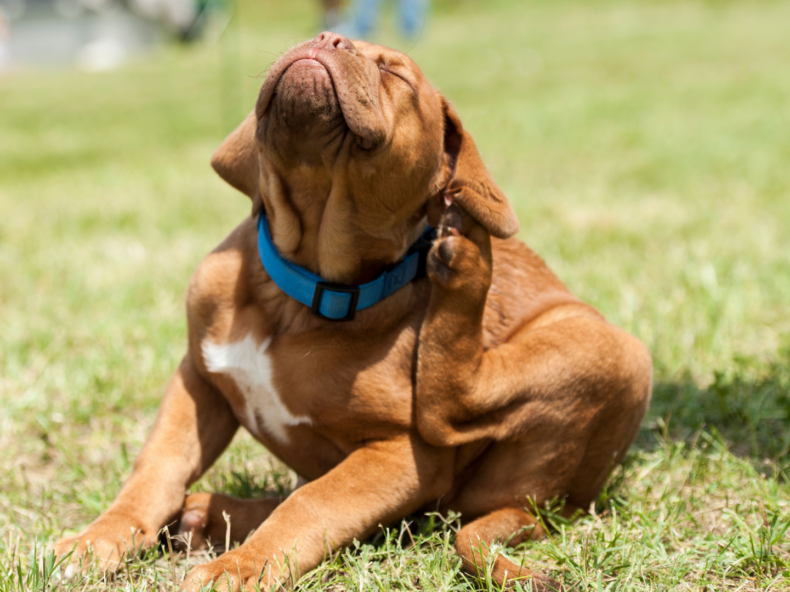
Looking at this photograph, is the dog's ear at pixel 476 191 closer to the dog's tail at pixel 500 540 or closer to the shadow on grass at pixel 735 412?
the dog's tail at pixel 500 540

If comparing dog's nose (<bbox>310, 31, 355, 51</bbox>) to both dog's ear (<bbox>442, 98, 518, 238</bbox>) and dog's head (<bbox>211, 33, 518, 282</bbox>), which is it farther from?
dog's ear (<bbox>442, 98, 518, 238</bbox>)

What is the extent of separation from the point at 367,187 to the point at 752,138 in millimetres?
7528

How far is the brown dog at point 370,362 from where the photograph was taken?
7.45 feet

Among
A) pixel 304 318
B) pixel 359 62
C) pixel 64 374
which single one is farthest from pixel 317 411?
pixel 64 374

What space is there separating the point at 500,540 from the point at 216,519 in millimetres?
848

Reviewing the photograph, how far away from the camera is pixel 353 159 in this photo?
7.70 ft

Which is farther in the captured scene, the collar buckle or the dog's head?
the collar buckle

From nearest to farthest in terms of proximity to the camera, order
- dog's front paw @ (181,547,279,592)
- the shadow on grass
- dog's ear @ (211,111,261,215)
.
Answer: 1. dog's front paw @ (181,547,279,592)
2. dog's ear @ (211,111,261,215)
3. the shadow on grass

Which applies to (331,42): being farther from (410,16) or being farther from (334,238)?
(410,16)

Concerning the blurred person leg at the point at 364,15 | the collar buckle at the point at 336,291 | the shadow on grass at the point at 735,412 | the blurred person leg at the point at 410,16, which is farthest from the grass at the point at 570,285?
the blurred person leg at the point at 364,15

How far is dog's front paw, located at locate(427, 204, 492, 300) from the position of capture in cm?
235

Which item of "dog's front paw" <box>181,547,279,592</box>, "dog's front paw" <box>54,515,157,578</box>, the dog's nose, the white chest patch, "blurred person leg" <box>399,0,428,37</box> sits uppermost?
the dog's nose

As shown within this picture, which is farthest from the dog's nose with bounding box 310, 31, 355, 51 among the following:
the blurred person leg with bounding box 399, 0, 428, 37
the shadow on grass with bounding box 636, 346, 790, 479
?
the blurred person leg with bounding box 399, 0, 428, 37

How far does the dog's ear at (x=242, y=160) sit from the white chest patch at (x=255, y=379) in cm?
47
